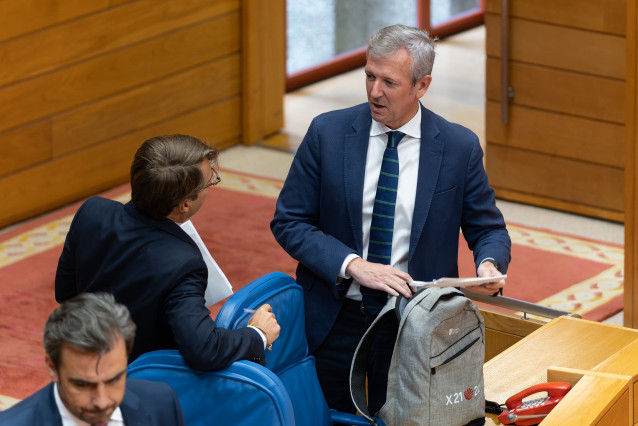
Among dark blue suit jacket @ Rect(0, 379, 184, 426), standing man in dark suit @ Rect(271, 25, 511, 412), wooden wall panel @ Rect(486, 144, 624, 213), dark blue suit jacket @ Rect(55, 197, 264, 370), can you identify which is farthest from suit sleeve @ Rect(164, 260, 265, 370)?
wooden wall panel @ Rect(486, 144, 624, 213)

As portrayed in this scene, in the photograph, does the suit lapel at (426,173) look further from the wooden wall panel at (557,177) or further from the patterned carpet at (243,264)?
the wooden wall panel at (557,177)

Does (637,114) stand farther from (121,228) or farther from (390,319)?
(121,228)

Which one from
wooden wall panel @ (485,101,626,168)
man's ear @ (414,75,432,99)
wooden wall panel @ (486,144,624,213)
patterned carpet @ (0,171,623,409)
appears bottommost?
patterned carpet @ (0,171,623,409)

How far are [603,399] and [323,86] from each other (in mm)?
6412

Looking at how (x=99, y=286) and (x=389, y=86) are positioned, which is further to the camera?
(x=389, y=86)

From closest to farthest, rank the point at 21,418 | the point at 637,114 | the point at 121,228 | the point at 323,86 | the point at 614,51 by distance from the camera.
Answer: the point at 21,418 < the point at 121,228 < the point at 637,114 < the point at 614,51 < the point at 323,86

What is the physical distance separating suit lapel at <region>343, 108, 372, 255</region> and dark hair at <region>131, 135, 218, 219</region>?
0.58 meters

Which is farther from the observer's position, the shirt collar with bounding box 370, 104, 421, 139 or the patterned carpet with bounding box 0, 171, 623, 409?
the patterned carpet with bounding box 0, 171, 623, 409

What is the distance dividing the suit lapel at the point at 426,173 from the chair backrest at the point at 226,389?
72 cm

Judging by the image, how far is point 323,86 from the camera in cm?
937

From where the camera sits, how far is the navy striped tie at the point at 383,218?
3451mm

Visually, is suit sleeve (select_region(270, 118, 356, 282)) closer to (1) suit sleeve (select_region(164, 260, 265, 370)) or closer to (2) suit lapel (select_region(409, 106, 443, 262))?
(2) suit lapel (select_region(409, 106, 443, 262))

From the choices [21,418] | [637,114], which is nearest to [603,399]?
[21,418]

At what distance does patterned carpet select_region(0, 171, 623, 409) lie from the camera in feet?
17.8
